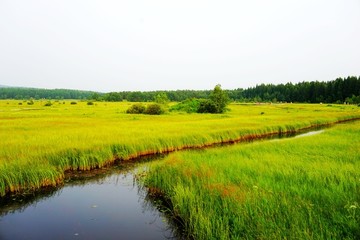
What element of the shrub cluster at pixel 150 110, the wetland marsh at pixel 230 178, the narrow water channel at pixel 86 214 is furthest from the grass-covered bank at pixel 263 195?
the shrub cluster at pixel 150 110

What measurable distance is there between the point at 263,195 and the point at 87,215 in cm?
701

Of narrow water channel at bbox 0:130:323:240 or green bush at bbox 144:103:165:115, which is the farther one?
green bush at bbox 144:103:165:115

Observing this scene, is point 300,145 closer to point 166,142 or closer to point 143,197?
A: point 166,142

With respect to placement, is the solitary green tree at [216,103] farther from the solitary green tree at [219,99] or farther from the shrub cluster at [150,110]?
the shrub cluster at [150,110]

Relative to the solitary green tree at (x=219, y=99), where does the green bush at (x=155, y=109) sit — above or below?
below

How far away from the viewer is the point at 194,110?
64188 millimetres

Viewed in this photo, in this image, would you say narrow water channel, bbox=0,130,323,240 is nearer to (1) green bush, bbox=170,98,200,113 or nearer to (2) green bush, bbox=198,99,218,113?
(2) green bush, bbox=198,99,218,113

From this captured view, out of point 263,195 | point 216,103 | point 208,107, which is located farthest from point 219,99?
point 263,195

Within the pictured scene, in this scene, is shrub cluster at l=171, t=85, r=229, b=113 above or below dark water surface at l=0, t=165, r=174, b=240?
above

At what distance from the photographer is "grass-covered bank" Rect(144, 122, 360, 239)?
25.4ft

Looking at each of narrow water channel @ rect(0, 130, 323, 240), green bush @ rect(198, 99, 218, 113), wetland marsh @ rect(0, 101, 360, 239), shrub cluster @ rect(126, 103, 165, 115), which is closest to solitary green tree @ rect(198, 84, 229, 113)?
green bush @ rect(198, 99, 218, 113)

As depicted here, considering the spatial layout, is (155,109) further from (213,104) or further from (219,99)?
(219,99)

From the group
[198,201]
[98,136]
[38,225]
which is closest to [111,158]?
[98,136]

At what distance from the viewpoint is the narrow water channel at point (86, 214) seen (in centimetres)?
981
